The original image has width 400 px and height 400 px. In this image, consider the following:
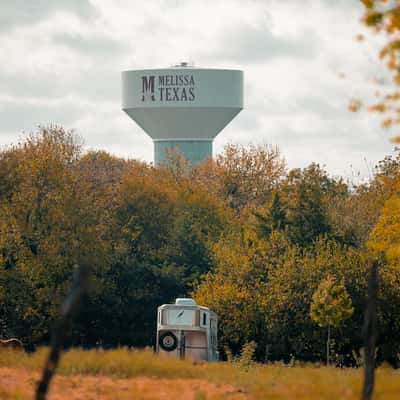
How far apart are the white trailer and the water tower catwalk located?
Result: 2722 inches

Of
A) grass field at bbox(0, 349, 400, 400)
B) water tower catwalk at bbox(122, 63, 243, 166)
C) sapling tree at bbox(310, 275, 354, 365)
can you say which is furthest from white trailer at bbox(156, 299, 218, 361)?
→ water tower catwalk at bbox(122, 63, 243, 166)

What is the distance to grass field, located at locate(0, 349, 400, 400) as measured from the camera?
78.3 ft

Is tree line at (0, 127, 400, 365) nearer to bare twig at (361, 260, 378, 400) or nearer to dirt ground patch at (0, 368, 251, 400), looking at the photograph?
dirt ground patch at (0, 368, 251, 400)

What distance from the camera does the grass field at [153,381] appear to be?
940 inches

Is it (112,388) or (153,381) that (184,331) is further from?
(112,388)

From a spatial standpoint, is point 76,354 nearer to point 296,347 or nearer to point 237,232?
point 296,347

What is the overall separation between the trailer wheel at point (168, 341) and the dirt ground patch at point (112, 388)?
17543mm

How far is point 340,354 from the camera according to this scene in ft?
190

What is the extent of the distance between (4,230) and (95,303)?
6.14 meters

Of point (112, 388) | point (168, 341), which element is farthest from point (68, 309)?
point (168, 341)

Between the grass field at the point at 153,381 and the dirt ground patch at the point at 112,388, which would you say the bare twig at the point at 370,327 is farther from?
the dirt ground patch at the point at 112,388

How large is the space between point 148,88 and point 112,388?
9444 cm

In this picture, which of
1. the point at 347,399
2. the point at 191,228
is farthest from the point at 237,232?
the point at 347,399

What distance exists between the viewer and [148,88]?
11894 cm
